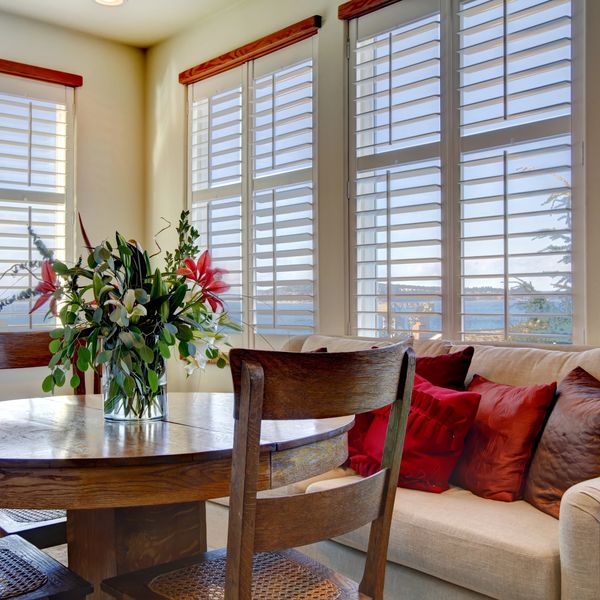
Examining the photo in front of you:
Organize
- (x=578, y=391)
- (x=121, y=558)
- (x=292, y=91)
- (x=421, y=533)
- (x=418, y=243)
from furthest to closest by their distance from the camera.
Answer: (x=292, y=91), (x=418, y=243), (x=578, y=391), (x=421, y=533), (x=121, y=558)

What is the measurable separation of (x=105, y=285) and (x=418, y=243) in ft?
5.53

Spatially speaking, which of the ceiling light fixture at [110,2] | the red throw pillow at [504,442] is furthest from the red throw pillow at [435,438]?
the ceiling light fixture at [110,2]

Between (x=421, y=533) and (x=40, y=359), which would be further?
(x=40, y=359)

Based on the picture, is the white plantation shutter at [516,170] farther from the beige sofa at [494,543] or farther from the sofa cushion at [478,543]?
the sofa cushion at [478,543]

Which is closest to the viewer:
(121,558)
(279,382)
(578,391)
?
(279,382)

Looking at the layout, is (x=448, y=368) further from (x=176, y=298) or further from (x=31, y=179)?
(x=31, y=179)

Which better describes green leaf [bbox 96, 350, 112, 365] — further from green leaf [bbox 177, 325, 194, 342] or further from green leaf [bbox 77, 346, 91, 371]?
green leaf [bbox 177, 325, 194, 342]

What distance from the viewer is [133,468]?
136cm

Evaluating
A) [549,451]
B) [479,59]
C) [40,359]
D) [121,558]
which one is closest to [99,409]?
[121,558]

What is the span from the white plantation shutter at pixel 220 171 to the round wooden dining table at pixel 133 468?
2.06 m

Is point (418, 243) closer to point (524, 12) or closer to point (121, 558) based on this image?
point (524, 12)

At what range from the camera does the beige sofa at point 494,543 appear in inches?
63.2

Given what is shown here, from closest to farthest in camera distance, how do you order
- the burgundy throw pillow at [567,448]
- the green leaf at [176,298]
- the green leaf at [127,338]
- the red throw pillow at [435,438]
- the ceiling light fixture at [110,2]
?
1. the green leaf at [127,338]
2. the green leaf at [176,298]
3. the burgundy throw pillow at [567,448]
4. the red throw pillow at [435,438]
5. the ceiling light fixture at [110,2]

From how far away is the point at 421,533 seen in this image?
193cm
